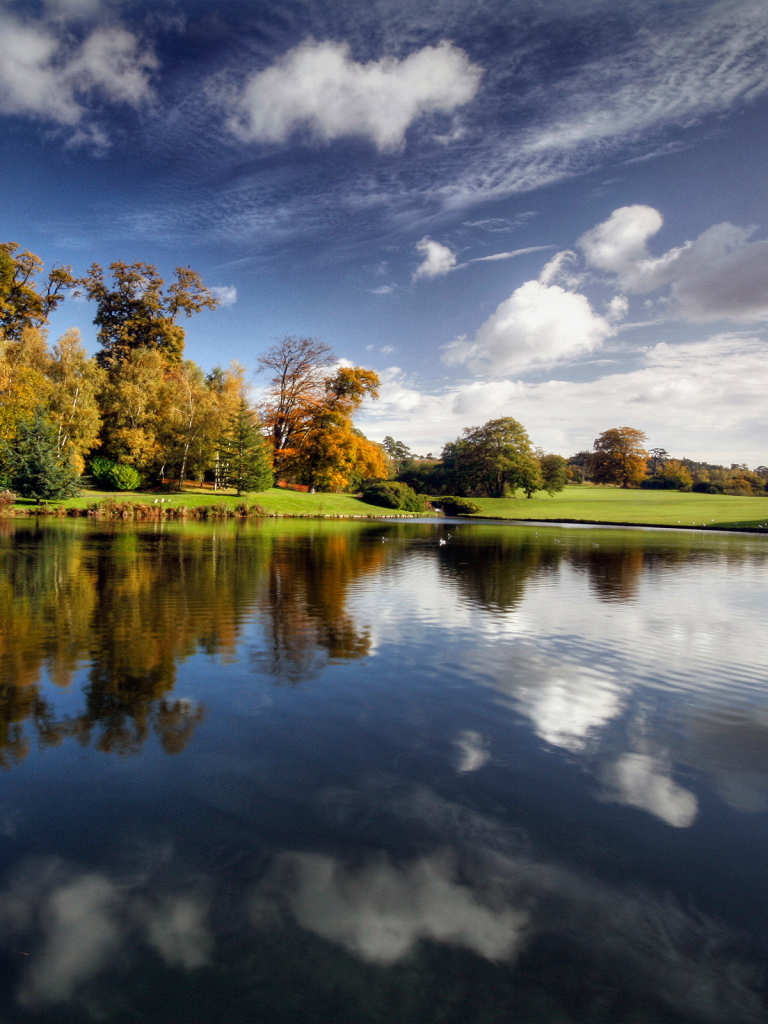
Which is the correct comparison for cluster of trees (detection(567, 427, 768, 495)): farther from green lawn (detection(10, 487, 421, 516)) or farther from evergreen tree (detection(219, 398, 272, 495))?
evergreen tree (detection(219, 398, 272, 495))

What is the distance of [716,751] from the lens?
509cm

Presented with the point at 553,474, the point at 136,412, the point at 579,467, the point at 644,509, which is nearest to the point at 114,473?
the point at 136,412

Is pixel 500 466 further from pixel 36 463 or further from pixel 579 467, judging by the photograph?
pixel 36 463

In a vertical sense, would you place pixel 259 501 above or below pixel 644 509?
above

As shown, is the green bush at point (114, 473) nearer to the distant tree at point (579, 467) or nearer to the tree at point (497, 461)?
the tree at point (497, 461)

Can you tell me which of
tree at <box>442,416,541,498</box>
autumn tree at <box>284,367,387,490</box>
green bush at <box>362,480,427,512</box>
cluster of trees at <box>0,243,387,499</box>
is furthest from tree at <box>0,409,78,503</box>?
tree at <box>442,416,541,498</box>

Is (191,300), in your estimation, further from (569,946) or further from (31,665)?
(569,946)

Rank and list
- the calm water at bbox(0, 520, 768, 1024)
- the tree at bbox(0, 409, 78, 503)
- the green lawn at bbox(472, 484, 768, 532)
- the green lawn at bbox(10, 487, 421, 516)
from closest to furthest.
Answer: the calm water at bbox(0, 520, 768, 1024) < the tree at bbox(0, 409, 78, 503) < the green lawn at bbox(10, 487, 421, 516) < the green lawn at bbox(472, 484, 768, 532)

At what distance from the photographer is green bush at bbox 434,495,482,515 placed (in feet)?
215

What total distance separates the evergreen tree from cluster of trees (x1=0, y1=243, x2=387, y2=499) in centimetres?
10

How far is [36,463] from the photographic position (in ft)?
116

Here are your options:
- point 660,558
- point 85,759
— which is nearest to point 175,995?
point 85,759

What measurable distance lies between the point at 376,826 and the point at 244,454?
4818 centimetres

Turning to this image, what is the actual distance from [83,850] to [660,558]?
79.6 feet
